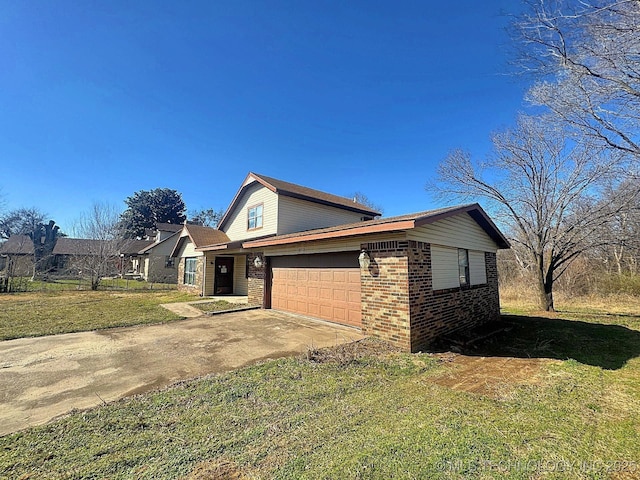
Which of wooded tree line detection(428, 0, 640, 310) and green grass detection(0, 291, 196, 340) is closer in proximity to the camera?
wooded tree line detection(428, 0, 640, 310)

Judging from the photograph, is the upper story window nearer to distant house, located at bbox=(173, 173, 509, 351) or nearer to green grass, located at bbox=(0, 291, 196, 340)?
distant house, located at bbox=(173, 173, 509, 351)

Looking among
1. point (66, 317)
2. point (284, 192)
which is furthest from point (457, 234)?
point (66, 317)

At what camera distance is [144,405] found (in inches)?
136

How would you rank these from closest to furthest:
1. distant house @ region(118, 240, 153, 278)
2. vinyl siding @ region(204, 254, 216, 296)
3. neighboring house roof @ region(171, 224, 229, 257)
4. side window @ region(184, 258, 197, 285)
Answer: vinyl siding @ region(204, 254, 216, 296)
neighboring house roof @ region(171, 224, 229, 257)
side window @ region(184, 258, 197, 285)
distant house @ region(118, 240, 153, 278)

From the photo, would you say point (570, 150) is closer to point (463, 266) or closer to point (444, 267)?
point (463, 266)

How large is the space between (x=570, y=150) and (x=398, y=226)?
9559 mm

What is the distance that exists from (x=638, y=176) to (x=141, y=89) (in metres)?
16.8

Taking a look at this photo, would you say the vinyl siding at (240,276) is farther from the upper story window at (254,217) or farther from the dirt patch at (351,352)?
the dirt patch at (351,352)

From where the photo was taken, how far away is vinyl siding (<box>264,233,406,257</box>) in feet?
21.5

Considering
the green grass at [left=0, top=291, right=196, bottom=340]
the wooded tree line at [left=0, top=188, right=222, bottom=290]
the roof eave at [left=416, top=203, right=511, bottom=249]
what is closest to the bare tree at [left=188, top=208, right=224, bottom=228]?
the wooded tree line at [left=0, top=188, right=222, bottom=290]

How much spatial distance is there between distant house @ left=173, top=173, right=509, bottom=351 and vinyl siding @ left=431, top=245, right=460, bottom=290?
0.08ft

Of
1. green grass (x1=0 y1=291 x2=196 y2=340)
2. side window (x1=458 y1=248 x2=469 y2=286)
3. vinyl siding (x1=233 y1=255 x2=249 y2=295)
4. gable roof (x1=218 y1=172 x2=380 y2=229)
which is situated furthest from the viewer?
vinyl siding (x1=233 y1=255 x2=249 y2=295)

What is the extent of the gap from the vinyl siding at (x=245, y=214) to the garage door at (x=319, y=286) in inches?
123

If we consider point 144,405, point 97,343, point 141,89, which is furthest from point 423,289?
point 141,89
